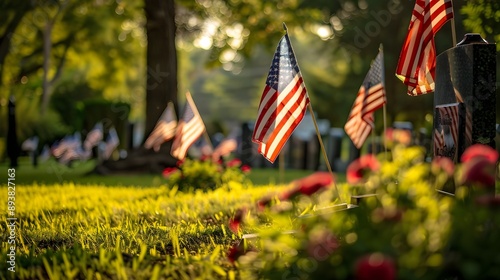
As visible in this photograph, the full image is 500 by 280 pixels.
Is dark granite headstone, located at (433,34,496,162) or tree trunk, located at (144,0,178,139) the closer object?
dark granite headstone, located at (433,34,496,162)

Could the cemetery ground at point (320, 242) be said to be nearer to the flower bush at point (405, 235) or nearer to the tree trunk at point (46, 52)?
the flower bush at point (405, 235)

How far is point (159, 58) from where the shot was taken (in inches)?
704

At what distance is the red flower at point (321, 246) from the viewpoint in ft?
12.7

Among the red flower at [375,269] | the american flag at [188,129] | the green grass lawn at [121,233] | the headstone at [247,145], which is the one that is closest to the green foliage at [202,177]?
the green grass lawn at [121,233]

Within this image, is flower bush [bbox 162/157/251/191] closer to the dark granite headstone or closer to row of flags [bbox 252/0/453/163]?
row of flags [bbox 252/0/453/163]

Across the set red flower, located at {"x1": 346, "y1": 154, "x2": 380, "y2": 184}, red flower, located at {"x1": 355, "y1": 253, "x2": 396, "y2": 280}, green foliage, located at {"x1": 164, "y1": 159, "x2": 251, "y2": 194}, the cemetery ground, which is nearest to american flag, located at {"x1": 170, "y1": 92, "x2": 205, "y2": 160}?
green foliage, located at {"x1": 164, "y1": 159, "x2": 251, "y2": 194}

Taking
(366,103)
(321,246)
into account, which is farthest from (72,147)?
(321,246)

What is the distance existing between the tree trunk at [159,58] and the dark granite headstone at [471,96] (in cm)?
1140

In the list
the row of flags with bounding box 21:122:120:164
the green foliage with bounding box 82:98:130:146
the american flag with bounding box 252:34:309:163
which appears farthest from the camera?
the green foliage with bounding box 82:98:130:146

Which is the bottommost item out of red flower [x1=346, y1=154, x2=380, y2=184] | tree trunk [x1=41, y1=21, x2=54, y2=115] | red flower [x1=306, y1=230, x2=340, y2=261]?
red flower [x1=306, y1=230, x2=340, y2=261]

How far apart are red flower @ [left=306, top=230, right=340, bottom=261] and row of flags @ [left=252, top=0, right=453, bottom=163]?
3.06 metres

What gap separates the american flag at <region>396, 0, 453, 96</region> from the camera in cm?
769

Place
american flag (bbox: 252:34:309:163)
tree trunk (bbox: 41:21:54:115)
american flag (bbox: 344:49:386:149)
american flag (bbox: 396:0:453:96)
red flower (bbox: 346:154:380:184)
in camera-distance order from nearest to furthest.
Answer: red flower (bbox: 346:154:380:184)
american flag (bbox: 252:34:309:163)
american flag (bbox: 396:0:453:96)
american flag (bbox: 344:49:386:149)
tree trunk (bbox: 41:21:54:115)

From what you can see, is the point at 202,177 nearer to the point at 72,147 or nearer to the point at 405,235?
the point at 405,235
